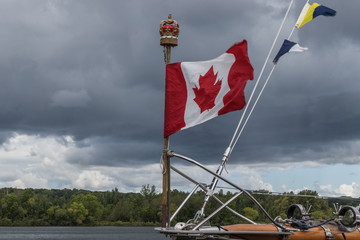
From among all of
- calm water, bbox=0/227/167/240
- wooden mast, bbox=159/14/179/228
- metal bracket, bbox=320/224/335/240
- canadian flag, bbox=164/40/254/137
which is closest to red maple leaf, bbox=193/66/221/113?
canadian flag, bbox=164/40/254/137

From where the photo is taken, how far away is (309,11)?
23922mm

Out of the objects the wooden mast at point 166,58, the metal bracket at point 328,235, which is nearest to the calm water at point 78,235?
the metal bracket at point 328,235

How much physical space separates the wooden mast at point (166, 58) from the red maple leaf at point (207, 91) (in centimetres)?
138

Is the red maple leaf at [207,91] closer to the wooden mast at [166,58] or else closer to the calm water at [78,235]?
the wooden mast at [166,58]

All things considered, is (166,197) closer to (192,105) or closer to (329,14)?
(192,105)

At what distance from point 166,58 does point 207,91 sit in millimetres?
1786

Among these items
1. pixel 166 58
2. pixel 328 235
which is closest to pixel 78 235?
pixel 328 235

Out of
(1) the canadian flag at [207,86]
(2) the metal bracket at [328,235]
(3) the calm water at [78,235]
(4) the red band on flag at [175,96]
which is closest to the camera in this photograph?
(4) the red band on flag at [175,96]

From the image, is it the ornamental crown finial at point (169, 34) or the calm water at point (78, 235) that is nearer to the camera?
the ornamental crown finial at point (169, 34)

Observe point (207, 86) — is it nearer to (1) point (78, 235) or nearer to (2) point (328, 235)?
(2) point (328, 235)

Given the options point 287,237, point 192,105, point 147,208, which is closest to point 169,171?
point 192,105

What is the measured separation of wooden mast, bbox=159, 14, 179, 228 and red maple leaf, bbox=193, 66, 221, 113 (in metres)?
1.38

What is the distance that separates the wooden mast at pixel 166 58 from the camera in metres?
18.2

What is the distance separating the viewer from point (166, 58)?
62.9 ft
